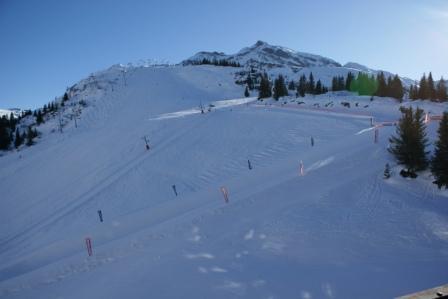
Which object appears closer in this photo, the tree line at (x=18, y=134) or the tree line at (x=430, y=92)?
the tree line at (x=430, y=92)

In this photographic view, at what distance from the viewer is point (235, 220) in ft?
57.6

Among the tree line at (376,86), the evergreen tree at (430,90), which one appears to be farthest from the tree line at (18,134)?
the evergreen tree at (430,90)

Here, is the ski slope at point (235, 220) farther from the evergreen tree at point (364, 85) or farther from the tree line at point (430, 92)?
the evergreen tree at point (364, 85)

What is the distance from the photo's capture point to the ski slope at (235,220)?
11.8 m

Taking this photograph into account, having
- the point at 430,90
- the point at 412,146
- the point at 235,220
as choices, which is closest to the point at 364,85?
the point at 430,90

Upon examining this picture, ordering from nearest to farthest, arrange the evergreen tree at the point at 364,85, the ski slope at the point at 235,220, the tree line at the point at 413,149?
the ski slope at the point at 235,220
the tree line at the point at 413,149
the evergreen tree at the point at 364,85

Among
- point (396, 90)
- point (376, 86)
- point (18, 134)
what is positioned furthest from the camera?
point (18, 134)

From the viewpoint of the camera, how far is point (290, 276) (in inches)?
458

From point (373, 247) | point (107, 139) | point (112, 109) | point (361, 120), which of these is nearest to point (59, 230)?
point (373, 247)

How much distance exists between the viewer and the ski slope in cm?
1184

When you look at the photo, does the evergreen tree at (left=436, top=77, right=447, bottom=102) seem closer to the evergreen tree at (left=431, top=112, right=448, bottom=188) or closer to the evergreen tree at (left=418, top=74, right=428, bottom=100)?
the evergreen tree at (left=418, top=74, right=428, bottom=100)

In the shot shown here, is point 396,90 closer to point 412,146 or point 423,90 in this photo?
point 423,90

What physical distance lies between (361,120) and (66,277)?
117 feet

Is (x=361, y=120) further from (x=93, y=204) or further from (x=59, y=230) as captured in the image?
(x=59, y=230)
